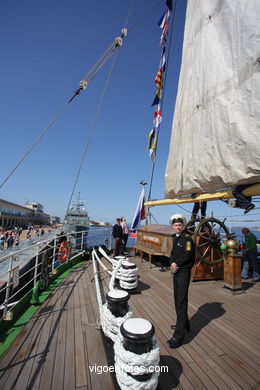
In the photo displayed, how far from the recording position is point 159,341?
8.36 feet

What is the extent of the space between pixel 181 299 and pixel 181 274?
307mm

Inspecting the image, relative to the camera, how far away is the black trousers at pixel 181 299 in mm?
2474

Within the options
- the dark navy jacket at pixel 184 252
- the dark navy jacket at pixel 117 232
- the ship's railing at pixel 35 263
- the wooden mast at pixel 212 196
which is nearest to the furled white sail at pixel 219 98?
the wooden mast at pixel 212 196

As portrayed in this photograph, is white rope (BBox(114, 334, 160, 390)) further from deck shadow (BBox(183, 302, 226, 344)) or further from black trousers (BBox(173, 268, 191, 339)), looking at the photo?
deck shadow (BBox(183, 302, 226, 344))

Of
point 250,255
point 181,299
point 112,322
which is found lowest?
point 112,322

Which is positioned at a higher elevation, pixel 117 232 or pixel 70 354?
pixel 117 232

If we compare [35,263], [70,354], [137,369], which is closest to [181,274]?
[137,369]

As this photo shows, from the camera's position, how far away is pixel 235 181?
3.55 m

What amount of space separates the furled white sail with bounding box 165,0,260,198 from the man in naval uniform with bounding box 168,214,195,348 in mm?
1627

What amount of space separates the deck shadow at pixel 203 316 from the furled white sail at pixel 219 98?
231cm

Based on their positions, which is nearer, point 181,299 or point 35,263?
point 181,299

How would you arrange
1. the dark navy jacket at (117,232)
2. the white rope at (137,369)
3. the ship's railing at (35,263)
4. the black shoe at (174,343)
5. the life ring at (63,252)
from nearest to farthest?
the white rope at (137,369), the black shoe at (174,343), the ship's railing at (35,263), the life ring at (63,252), the dark navy jacket at (117,232)

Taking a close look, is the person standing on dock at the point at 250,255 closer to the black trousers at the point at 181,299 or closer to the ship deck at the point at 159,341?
the ship deck at the point at 159,341

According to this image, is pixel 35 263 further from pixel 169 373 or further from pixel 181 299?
pixel 169 373
